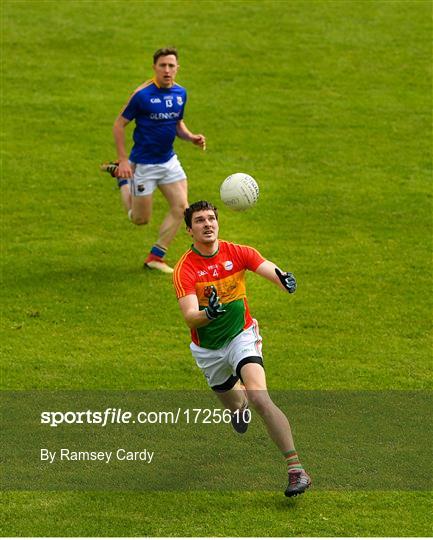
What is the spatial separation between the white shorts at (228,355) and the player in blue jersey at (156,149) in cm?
553

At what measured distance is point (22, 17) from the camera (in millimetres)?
26250

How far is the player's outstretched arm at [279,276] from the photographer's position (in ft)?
34.0

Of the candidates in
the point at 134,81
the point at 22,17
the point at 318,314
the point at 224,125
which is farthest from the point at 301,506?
the point at 22,17

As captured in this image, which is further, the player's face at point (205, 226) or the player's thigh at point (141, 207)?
the player's thigh at point (141, 207)

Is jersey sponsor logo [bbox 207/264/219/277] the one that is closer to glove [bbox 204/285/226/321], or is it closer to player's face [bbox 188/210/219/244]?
player's face [bbox 188/210/219/244]

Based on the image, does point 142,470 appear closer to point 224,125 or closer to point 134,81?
point 224,125

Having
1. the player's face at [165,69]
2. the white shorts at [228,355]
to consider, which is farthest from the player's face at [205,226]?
the player's face at [165,69]

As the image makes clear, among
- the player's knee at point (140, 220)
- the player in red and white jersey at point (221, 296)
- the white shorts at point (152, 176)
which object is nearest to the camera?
the player in red and white jersey at point (221, 296)

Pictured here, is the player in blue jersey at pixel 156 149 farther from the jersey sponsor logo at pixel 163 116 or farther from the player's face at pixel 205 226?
the player's face at pixel 205 226
